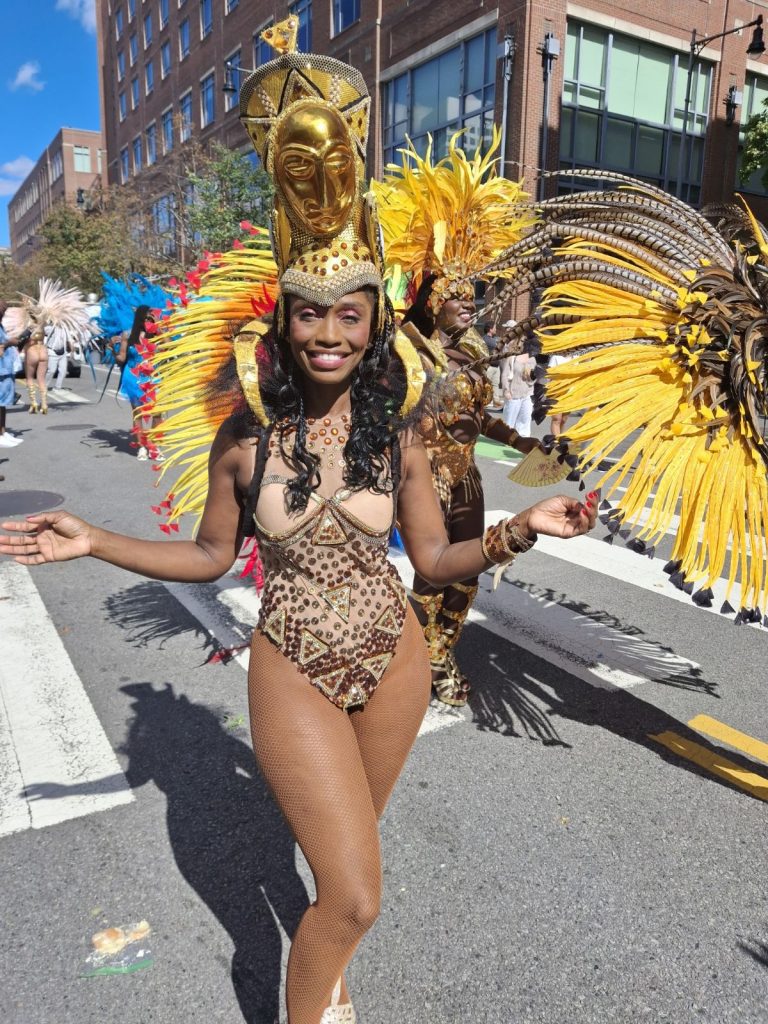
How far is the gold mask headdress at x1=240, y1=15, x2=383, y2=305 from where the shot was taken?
181 cm

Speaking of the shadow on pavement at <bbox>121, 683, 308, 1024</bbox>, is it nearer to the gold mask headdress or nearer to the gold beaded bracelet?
the gold beaded bracelet

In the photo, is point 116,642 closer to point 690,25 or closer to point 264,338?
point 264,338

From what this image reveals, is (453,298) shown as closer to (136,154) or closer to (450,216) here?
(450,216)

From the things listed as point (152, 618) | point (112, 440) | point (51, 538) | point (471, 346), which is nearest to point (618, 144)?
point (112, 440)

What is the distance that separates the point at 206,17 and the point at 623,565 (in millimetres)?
39997

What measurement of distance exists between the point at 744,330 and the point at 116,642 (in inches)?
153

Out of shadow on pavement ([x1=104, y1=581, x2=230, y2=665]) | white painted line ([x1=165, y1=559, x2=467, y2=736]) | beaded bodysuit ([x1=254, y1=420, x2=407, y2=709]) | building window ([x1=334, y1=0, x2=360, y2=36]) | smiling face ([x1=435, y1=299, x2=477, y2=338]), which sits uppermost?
building window ([x1=334, y1=0, x2=360, y2=36])

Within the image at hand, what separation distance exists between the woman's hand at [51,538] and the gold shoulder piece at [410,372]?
2.94 ft

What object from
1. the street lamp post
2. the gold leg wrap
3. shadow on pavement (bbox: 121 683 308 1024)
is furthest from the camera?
the street lamp post

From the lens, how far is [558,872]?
265cm

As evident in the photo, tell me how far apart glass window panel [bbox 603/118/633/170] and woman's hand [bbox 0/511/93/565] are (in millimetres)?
21713

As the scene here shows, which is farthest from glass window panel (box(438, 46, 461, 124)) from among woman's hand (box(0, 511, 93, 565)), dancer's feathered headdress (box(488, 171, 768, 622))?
woman's hand (box(0, 511, 93, 565))

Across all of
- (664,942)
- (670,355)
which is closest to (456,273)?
(670,355)

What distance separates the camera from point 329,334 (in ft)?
5.95
